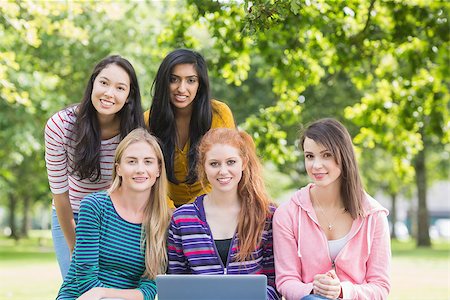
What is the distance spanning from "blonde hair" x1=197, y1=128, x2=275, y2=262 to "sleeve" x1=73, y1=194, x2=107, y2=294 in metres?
0.73

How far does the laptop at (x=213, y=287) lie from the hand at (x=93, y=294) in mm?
703

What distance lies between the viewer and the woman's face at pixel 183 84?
16.5 feet

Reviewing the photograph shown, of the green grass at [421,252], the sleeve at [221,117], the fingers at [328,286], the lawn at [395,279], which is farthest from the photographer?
the green grass at [421,252]

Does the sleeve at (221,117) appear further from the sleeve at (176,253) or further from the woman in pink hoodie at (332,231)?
the sleeve at (176,253)

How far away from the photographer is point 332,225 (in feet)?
14.5

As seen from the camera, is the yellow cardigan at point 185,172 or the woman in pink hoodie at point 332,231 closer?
the woman in pink hoodie at point 332,231

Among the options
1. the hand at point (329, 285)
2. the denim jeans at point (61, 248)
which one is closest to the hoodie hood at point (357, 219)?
the hand at point (329, 285)

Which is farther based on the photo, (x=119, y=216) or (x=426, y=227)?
(x=426, y=227)

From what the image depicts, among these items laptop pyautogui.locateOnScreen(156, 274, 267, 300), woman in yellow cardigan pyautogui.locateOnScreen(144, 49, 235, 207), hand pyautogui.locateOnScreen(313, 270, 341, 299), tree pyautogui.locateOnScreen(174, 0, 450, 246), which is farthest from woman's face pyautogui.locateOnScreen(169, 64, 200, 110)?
tree pyautogui.locateOnScreen(174, 0, 450, 246)

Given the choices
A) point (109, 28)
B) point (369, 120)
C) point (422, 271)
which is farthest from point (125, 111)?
point (109, 28)

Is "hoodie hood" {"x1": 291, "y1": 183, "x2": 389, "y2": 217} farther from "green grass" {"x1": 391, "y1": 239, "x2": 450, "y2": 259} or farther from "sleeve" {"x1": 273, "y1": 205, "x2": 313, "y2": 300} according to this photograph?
"green grass" {"x1": 391, "y1": 239, "x2": 450, "y2": 259}

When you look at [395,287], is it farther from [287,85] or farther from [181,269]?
[181,269]

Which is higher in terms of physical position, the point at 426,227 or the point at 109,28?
the point at 109,28

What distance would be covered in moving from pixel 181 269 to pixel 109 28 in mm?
15867
